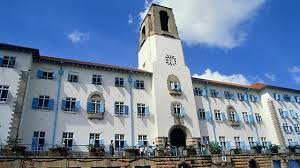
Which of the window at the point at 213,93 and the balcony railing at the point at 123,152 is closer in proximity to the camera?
the balcony railing at the point at 123,152

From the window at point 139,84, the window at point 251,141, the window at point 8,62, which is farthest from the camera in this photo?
the window at point 251,141

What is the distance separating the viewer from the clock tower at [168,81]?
1235 inches

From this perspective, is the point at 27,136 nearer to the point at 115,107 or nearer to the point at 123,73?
the point at 115,107

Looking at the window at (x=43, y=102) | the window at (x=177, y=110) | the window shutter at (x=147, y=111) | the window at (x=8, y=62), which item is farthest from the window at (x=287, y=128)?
the window at (x=8, y=62)

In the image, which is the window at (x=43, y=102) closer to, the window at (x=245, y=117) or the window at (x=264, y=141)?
the window at (x=245, y=117)

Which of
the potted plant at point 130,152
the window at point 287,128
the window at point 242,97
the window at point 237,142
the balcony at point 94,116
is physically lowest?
the potted plant at point 130,152

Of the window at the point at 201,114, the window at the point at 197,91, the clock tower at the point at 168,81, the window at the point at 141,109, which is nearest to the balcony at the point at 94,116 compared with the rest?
the window at the point at 141,109

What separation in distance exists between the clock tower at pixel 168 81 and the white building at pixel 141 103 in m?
0.14

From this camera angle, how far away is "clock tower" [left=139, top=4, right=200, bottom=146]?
1235 inches

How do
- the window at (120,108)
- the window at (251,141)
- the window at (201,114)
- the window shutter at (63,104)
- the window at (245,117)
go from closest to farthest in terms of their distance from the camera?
the window shutter at (63,104), the window at (120,108), the window at (201,114), the window at (251,141), the window at (245,117)

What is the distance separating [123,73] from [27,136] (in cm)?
1365

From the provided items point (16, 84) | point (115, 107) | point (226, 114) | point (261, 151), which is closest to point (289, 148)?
point (261, 151)

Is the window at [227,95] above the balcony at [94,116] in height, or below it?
above

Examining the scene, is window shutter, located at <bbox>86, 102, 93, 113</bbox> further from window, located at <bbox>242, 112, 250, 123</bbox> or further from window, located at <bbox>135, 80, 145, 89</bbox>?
window, located at <bbox>242, 112, 250, 123</bbox>
